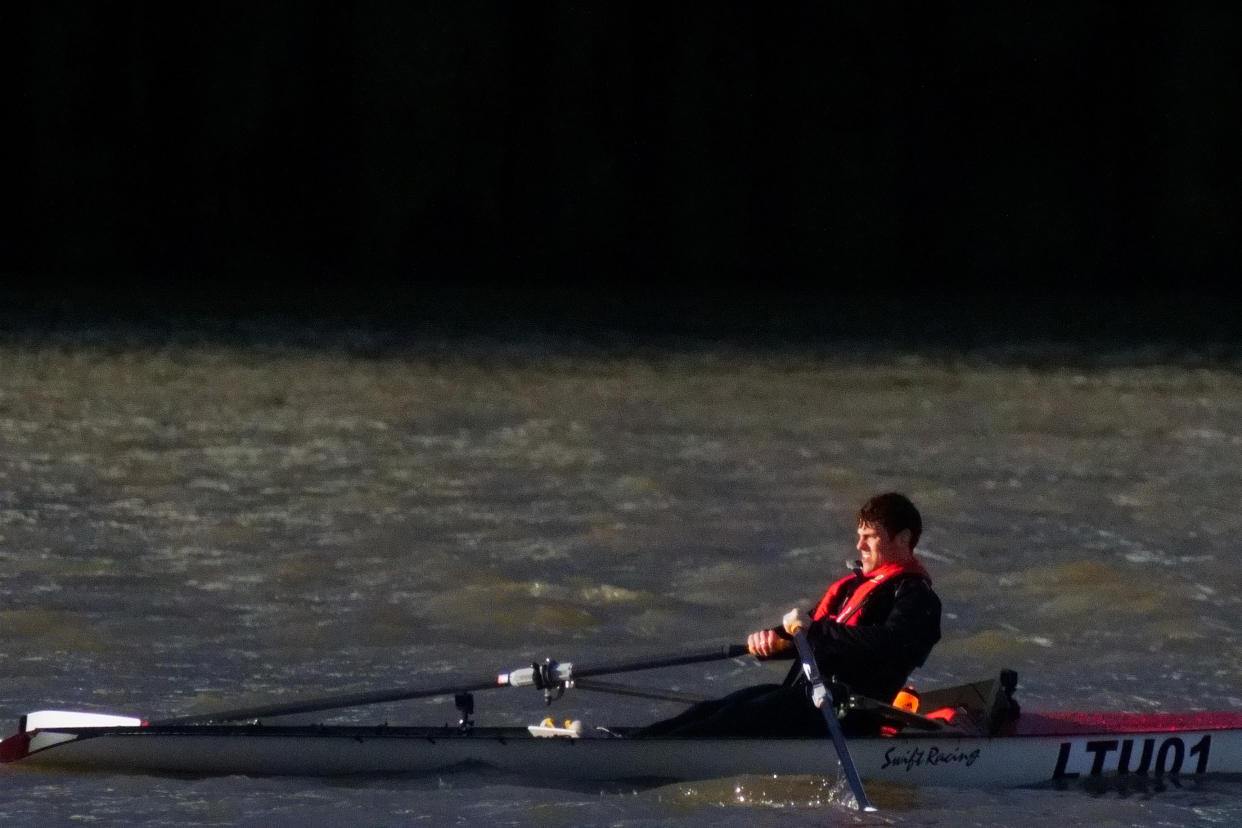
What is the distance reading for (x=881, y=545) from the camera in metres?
4.73

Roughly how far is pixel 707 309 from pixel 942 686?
956 centimetres

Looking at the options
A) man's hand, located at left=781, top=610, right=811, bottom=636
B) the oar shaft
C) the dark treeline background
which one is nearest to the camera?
man's hand, located at left=781, top=610, right=811, bottom=636

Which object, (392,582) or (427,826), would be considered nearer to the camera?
(427,826)

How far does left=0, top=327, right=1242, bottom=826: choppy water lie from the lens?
4.73m

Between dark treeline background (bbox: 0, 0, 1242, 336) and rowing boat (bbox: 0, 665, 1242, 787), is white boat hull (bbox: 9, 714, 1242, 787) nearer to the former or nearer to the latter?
rowing boat (bbox: 0, 665, 1242, 787)

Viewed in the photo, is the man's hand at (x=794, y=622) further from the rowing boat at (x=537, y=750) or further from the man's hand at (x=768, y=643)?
the rowing boat at (x=537, y=750)

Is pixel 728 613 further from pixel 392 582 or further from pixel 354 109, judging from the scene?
pixel 354 109

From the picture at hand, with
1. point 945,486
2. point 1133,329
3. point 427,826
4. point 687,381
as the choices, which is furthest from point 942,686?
point 1133,329

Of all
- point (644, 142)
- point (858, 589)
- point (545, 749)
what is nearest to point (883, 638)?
point (858, 589)

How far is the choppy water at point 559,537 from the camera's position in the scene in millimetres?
4727

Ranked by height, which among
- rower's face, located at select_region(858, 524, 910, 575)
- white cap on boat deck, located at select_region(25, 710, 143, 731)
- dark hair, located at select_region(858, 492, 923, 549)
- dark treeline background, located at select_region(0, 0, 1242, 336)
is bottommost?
white cap on boat deck, located at select_region(25, 710, 143, 731)

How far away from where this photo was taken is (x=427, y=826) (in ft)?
14.5

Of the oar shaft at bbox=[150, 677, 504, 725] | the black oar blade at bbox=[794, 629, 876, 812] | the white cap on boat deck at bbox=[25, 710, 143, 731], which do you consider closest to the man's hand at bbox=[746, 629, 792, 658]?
the black oar blade at bbox=[794, 629, 876, 812]

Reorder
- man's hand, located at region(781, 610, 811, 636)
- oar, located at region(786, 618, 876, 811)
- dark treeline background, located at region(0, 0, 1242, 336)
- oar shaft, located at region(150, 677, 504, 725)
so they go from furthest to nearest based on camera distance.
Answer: dark treeline background, located at region(0, 0, 1242, 336) → oar shaft, located at region(150, 677, 504, 725) → man's hand, located at region(781, 610, 811, 636) → oar, located at region(786, 618, 876, 811)
